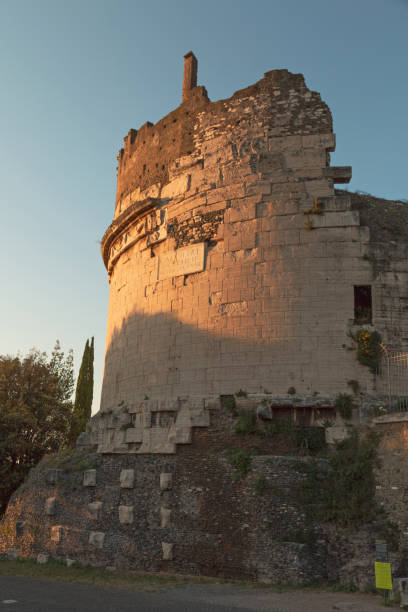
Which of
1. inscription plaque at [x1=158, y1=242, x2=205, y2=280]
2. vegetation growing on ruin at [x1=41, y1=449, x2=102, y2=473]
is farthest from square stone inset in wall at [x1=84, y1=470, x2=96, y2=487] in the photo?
inscription plaque at [x1=158, y1=242, x2=205, y2=280]

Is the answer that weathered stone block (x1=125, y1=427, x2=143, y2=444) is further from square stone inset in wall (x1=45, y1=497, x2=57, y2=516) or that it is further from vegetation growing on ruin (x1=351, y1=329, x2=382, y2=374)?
vegetation growing on ruin (x1=351, y1=329, x2=382, y2=374)

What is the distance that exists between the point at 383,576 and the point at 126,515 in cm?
588

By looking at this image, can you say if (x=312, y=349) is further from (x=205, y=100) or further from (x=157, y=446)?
(x=205, y=100)

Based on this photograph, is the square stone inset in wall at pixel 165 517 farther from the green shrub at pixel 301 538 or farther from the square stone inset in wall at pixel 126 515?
the green shrub at pixel 301 538

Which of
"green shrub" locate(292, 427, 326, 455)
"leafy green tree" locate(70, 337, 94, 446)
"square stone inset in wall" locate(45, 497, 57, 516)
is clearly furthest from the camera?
"leafy green tree" locate(70, 337, 94, 446)

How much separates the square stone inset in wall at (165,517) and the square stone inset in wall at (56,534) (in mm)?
3054

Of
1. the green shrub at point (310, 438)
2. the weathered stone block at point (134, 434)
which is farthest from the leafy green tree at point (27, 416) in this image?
the green shrub at point (310, 438)

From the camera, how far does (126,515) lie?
39.0 ft

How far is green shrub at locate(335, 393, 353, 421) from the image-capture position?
10.9 m

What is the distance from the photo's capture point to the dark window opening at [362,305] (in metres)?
11.7

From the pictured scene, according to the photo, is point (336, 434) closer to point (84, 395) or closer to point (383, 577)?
point (383, 577)

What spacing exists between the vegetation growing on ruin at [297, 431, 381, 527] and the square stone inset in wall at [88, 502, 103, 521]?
16.6ft

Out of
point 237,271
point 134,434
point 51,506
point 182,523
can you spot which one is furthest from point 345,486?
point 51,506

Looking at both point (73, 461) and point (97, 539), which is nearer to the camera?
point (97, 539)
